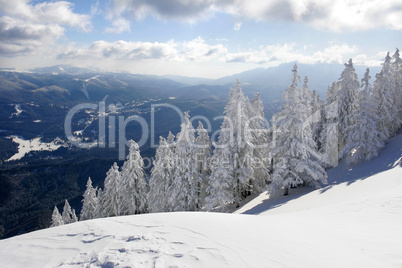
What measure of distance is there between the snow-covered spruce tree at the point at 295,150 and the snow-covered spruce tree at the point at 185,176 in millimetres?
8722

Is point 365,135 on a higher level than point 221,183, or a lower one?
higher

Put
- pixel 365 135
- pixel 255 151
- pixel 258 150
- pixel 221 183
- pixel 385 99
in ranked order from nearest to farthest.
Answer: pixel 221 183, pixel 365 135, pixel 255 151, pixel 258 150, pixel 385 99

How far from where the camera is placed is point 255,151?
27.1 metres

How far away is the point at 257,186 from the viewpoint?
26953 millimetres

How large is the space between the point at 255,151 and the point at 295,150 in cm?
635

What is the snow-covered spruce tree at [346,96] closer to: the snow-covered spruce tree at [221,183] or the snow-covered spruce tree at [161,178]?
the snow-covered spruce tree at [221,183]

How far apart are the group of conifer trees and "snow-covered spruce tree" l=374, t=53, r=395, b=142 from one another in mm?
110

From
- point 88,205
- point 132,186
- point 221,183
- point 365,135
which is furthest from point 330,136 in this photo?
point 88,205

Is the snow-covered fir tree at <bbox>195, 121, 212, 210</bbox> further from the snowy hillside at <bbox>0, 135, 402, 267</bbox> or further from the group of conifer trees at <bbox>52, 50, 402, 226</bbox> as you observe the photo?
the snowy hillside at <bbox>0, 135, 402, 267</bbox>

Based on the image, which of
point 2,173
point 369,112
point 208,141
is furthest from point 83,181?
point 369,112

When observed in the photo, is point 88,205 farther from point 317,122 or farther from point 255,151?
point 317,122

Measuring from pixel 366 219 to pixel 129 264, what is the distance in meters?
9.42

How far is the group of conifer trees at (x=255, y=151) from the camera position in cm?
2153

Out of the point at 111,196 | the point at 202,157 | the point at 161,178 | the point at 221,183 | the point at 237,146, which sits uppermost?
the point at 237,146
